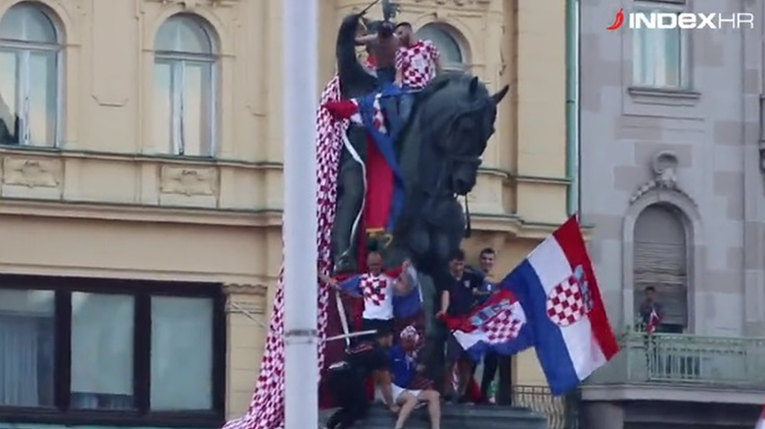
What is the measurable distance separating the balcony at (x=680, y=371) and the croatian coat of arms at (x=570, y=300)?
935 inches

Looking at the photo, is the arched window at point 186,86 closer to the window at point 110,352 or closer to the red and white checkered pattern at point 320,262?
the window at point 110,352

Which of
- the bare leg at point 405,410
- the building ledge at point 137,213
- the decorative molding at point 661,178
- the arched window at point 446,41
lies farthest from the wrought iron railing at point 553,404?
the bare leg at point 405,410

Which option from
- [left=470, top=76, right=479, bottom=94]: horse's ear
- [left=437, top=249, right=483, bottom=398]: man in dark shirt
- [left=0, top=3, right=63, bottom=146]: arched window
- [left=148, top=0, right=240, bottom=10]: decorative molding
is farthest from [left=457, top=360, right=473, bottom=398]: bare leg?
[left=148, top=0, right=240, bottom=10]: decorative molding

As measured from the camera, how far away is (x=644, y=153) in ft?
164

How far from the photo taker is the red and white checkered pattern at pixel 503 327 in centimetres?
2328

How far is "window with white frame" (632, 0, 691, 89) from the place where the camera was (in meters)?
49.9

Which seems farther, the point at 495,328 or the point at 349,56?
the point at 495,328

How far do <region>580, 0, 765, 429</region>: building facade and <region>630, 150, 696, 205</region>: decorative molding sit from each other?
0.07ft

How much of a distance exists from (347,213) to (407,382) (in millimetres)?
1241

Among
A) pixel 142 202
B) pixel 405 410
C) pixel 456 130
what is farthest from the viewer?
pixel 142 202

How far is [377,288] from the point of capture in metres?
22.5

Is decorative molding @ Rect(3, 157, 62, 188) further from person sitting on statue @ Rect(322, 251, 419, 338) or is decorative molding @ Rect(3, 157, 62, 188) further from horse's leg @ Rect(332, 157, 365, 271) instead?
person sitting on statue @ Rect(322, 251, 419, 338)

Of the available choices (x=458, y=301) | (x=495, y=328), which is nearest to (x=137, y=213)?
(x=495, y=328)

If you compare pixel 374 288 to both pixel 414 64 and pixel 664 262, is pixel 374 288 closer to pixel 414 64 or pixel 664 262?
pixel 414 64
